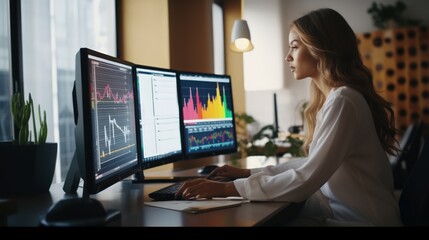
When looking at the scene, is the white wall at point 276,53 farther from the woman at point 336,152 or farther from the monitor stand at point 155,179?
the woman at point 336,152

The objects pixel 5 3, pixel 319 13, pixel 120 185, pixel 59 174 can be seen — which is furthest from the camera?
pixel 59 174

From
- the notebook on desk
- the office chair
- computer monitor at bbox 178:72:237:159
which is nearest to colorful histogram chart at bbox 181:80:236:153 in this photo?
computer monitor at bbox 178:72:237:159

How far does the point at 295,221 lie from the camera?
1535 millimetres

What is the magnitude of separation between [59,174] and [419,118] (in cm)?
500

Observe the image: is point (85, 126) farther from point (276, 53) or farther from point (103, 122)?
point (276, 53)

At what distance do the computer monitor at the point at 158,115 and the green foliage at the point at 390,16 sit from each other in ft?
16.1

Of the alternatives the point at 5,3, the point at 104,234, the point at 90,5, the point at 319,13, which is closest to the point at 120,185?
the point at 104,234

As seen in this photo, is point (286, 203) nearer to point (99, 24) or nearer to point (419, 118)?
point (99, 24)

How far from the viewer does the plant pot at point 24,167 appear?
147 cm

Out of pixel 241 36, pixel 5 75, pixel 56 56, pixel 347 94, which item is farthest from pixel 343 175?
pixel 241 36

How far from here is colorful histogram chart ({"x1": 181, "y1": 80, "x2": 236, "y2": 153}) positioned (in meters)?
2.07

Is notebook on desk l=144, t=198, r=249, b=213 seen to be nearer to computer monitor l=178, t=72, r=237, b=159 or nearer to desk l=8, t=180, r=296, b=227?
desk l=8, t=180, r=296, b=227

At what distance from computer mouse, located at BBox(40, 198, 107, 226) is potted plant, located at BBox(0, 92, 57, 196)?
1.73 ft

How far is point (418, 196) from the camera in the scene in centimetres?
145
